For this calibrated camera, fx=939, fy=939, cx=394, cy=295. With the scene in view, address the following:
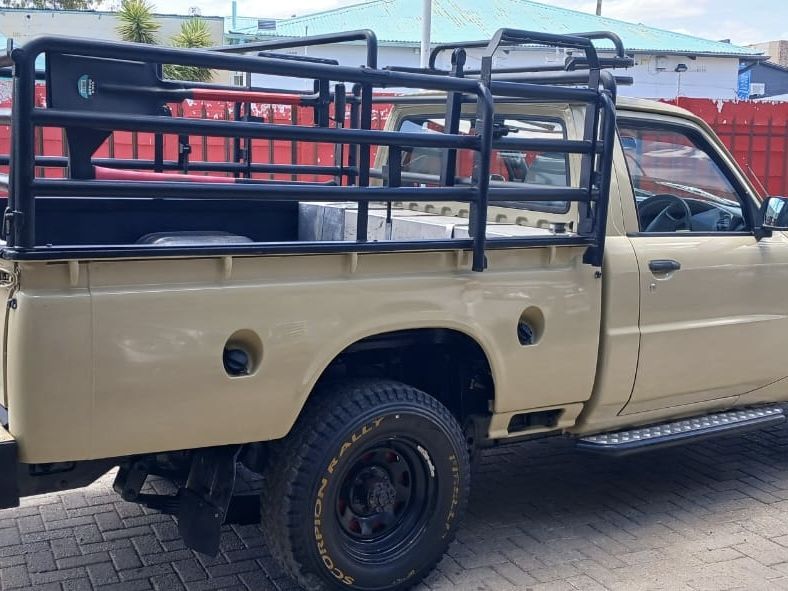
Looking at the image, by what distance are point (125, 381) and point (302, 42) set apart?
6.59 feet

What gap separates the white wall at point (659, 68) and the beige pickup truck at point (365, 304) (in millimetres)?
25137

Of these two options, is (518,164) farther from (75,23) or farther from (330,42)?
(75,23)

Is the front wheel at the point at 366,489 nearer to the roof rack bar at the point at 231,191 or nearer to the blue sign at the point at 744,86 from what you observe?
the roof rack bar at the point at 231,191

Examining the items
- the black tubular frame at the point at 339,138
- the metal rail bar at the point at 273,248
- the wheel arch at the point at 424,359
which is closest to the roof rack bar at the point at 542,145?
the black tubular frame at the point at 339,138

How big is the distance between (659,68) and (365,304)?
31339 mm

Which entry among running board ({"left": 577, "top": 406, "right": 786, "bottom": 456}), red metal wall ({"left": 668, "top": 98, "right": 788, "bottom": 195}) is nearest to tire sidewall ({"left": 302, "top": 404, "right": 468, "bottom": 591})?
running board ({"left": 577, "top": 406, "right": 786, "bottom": 456})

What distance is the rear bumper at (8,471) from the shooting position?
2.81m

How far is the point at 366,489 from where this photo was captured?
358 cm

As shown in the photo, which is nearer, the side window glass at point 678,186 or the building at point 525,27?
the side window glass at point 678,186

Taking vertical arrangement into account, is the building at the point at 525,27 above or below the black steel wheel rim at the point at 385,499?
above

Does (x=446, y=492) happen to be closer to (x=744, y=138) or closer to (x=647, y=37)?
(x=744, y=138)

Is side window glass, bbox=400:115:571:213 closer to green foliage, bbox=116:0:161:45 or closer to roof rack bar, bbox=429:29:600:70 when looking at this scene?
roof rack bar, bbox=429:29:600:70

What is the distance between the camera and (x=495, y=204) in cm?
461

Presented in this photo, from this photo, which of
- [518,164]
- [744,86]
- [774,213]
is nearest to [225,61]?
[518,164]
